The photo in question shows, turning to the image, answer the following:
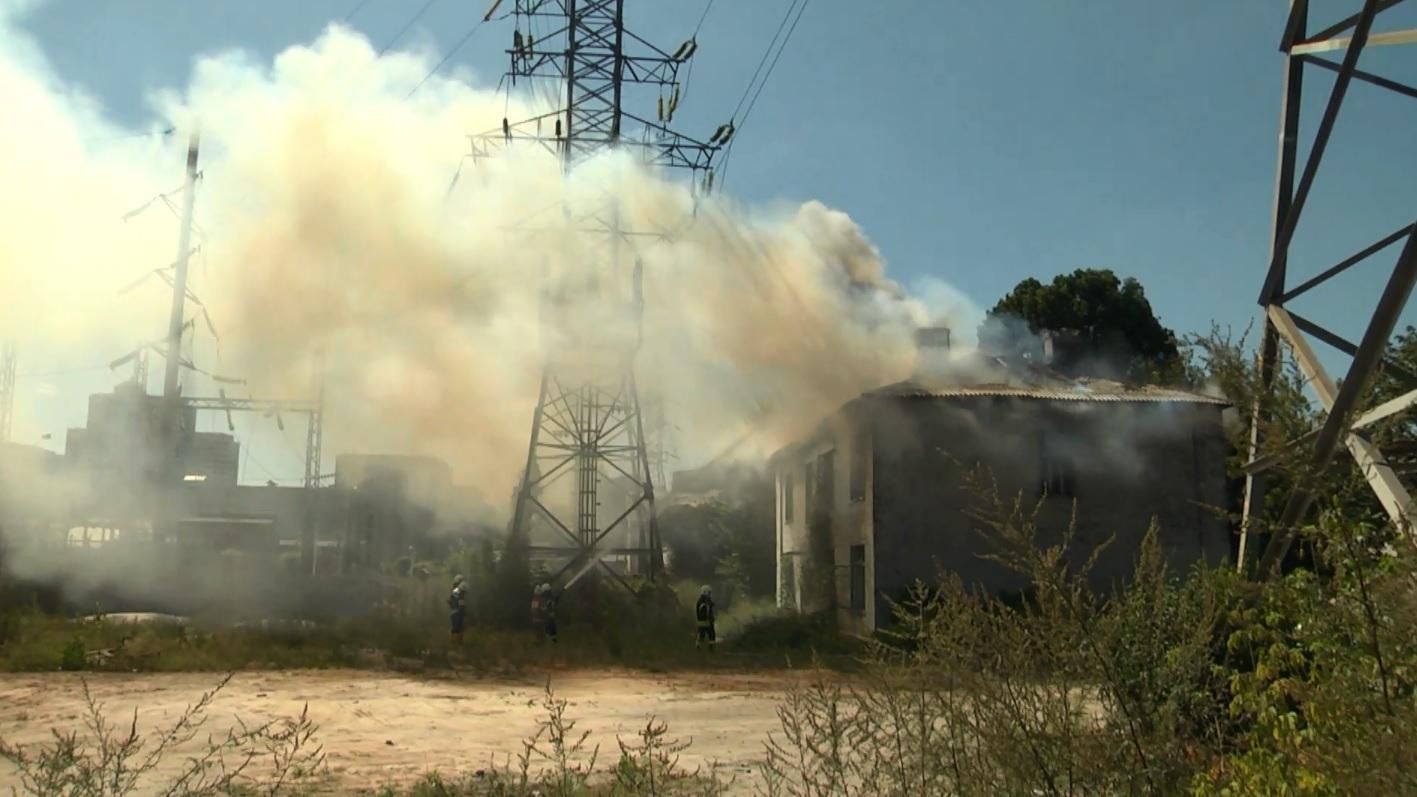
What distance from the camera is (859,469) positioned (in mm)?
27203

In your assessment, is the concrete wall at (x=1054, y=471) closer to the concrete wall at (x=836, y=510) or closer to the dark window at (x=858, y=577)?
the concrete wall at (x=836, y=510)

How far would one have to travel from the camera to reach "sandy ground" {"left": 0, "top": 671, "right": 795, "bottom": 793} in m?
11.6

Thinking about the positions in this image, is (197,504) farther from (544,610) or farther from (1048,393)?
(1048,393)

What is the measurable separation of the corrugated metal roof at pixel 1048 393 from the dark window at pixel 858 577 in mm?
3805

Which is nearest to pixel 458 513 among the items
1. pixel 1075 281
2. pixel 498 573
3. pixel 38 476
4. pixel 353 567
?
pixel 353 567

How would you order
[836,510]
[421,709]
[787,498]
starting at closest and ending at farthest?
[421,709]
[836,510]
[787,498]

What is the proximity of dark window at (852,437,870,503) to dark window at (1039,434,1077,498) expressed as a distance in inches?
154

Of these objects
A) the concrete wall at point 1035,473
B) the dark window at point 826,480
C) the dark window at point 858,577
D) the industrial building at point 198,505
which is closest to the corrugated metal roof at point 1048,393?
the concrete wall at point 1035,473

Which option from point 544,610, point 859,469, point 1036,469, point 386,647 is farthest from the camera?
point 859,469

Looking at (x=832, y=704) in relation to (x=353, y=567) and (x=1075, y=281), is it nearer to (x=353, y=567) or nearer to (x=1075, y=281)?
(x=353, y=567)

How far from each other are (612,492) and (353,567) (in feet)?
31.5

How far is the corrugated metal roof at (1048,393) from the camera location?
25.0 m

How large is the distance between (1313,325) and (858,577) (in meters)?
18.6

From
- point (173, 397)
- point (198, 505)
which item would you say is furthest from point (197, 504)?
point (173, 397)
